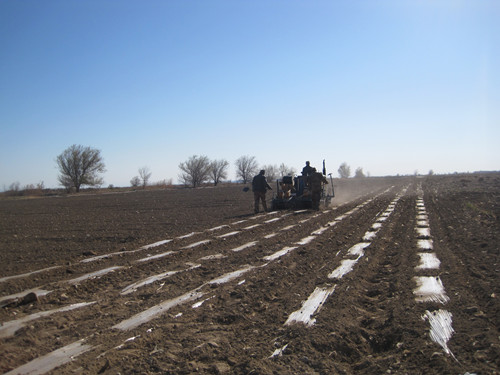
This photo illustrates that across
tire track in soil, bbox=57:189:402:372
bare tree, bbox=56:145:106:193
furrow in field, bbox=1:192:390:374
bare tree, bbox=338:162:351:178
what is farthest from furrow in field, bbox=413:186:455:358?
bare tree, bbox=338:162:351:178

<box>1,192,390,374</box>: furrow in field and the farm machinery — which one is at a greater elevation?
the farm machinery

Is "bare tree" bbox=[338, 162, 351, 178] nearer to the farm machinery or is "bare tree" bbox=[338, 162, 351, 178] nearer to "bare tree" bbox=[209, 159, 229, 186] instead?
"bare tree" bbox=[209, 159, 229, 186]

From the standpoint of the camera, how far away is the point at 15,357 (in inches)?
142

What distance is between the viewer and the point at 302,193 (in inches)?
709

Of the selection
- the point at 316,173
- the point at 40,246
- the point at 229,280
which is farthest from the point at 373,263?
the point at 316,173

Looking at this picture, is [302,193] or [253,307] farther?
[302,193]

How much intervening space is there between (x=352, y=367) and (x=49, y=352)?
9.25ft

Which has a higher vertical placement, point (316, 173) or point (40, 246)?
point (316, 173)

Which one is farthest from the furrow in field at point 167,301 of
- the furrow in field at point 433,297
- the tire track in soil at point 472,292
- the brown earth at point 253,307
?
the tire track in soil at point 472,292

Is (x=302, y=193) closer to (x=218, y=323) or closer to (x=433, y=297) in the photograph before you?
(x=433, y=297)

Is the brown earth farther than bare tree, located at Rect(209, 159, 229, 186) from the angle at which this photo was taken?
No

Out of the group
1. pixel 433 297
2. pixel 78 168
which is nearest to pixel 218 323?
pixel 433 297

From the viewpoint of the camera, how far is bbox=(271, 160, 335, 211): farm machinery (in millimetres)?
16516

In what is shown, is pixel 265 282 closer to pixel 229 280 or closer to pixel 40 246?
pixel 229 280
